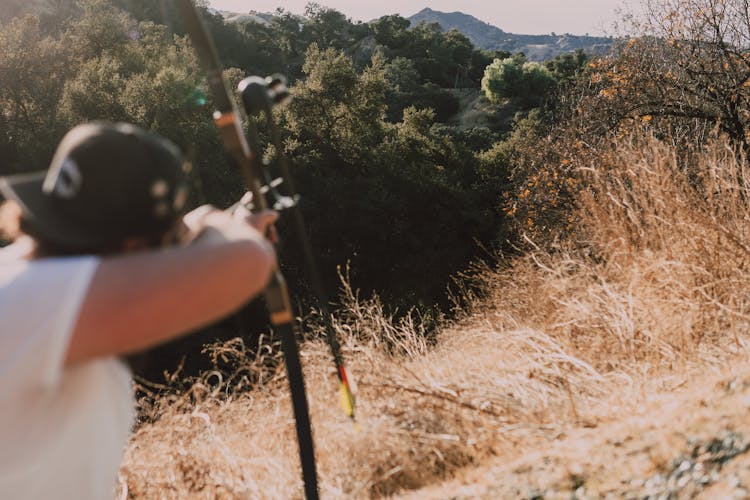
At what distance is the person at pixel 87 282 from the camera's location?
83cm

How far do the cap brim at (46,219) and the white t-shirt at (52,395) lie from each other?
0.05 metres

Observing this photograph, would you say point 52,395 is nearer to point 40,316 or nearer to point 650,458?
point 40,316

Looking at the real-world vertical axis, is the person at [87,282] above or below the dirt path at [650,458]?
above

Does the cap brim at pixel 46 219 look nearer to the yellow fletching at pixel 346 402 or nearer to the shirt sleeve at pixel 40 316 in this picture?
the shirt sleeve at pixel 40 316

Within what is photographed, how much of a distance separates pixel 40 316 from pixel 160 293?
16 centimetres

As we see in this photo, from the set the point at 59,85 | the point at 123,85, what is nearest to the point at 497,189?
the point at 123,85

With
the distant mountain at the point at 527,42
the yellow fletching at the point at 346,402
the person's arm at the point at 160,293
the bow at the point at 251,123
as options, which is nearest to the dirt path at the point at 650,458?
the yellow fletching at the point at 346,402

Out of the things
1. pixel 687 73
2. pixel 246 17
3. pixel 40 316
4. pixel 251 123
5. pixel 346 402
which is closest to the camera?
pixel 40 316

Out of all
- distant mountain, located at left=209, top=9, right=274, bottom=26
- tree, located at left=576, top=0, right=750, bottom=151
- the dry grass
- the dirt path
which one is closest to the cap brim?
the dirt path

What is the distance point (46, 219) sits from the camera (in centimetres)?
93

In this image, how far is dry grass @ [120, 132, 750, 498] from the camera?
2855mm

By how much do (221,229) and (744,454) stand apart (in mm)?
1588

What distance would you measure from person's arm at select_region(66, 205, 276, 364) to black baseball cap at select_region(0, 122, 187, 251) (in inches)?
2.4

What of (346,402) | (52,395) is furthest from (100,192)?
(346,402)
